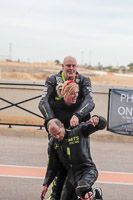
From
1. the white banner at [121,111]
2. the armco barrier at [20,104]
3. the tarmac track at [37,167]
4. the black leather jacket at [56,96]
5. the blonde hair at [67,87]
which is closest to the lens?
the blonde hair at [67,87]

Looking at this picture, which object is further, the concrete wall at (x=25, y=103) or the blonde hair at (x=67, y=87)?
the concrete wall at (x=25, y=103)

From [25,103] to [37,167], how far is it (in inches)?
174

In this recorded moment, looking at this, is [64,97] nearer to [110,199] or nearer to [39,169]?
[110,199]

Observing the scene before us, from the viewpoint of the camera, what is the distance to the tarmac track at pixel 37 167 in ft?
21.7

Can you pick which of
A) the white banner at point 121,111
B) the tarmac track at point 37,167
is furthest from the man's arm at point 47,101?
the white banner at point 121,111

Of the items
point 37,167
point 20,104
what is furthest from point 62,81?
point 20,104

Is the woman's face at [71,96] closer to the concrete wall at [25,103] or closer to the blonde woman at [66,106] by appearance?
the blonde woman at [66,106]

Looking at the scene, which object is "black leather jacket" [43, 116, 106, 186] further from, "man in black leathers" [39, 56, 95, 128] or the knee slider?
"man in black leathers" [39, 56, 95, 128]

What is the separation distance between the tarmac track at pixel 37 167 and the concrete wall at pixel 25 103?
37.1 inches

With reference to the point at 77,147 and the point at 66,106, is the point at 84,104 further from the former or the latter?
the point at 77,147

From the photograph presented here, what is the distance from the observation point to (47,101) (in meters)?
5.48

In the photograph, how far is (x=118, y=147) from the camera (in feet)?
34.9

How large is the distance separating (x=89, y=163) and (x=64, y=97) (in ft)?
2.86

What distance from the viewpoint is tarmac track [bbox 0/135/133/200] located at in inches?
261
